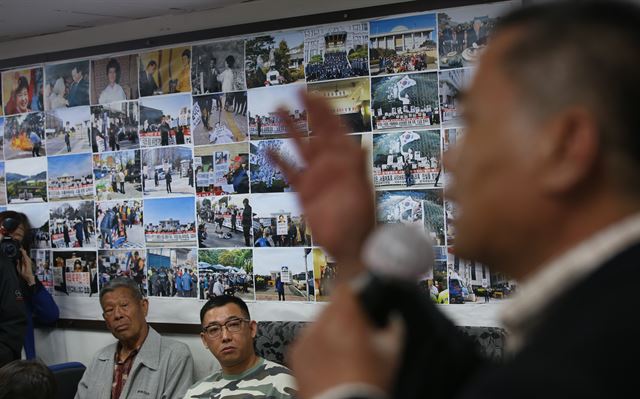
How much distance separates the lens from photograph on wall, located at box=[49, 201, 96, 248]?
3.93 meters

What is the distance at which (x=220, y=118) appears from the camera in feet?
11.6

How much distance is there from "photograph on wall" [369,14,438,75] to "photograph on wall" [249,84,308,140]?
1.36ft

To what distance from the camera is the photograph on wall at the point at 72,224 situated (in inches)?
155

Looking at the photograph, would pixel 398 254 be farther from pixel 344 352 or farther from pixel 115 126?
pixel 115 126

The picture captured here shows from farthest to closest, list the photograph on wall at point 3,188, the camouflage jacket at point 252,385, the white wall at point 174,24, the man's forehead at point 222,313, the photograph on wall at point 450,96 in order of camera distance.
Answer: the photograph on wall at point 3,188 → the white wall at point 174,24 → the man's forehead at point 222,313 → the photograph on wall at point 450,96 → the camouflage jacket at point 252,385

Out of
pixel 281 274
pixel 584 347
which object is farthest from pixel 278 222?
pixel 584 347

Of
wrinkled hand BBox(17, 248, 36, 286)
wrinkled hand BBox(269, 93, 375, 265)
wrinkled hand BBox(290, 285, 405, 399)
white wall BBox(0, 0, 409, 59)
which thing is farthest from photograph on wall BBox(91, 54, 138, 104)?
wrinkled hand BBox(290, 285, 405, 399)

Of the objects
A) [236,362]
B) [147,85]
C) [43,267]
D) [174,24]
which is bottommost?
[236,362]

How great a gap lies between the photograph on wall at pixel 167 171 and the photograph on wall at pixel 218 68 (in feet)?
1.05

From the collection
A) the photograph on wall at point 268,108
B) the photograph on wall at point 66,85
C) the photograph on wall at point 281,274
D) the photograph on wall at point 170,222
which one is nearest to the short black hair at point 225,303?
the photograph on wall at point 281,274

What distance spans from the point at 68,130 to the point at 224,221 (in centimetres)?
110

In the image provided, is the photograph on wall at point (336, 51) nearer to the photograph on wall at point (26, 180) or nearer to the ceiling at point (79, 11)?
the ceiling at point (79, 11)

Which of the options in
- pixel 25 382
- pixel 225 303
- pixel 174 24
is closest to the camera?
pixel 25 382

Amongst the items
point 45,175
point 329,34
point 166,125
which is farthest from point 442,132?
point 45,175
